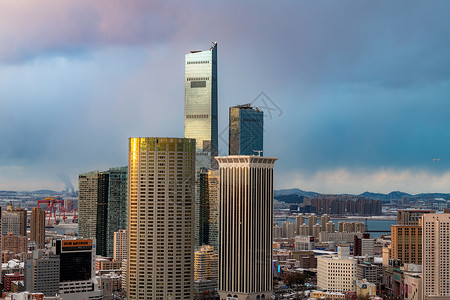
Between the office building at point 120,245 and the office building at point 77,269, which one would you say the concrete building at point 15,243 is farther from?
the office building at point 77,269

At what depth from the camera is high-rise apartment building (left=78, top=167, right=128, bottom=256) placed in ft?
185

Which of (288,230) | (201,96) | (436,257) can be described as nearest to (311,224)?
(288,230)

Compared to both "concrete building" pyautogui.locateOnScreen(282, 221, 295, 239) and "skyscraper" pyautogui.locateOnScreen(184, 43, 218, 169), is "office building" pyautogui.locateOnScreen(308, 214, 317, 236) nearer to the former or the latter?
"concrete building" pyautogui.locateOnScreen(282, 221, 295, 239)

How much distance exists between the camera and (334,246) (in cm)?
6525

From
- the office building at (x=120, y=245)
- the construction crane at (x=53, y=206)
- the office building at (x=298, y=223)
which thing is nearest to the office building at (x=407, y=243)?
the office building at (x=120, y=245)

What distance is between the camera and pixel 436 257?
35906 millimetres

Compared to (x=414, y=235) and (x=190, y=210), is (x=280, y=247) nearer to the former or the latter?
(x=414, y=235)

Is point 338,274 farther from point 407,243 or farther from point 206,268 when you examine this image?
point 407,243

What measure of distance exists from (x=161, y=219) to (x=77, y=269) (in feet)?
15.2

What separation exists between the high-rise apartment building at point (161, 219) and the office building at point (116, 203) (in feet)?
77.0

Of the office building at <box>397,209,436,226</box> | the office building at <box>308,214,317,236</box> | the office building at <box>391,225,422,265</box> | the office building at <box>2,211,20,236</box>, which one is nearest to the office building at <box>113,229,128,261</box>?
the office building at <box>2,211,20,236</box>

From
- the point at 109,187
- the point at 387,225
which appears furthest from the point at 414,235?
the point at 387,225

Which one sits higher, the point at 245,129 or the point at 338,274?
the point at 245,129

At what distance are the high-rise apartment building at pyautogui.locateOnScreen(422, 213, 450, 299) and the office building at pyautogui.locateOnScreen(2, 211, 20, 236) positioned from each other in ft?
116
